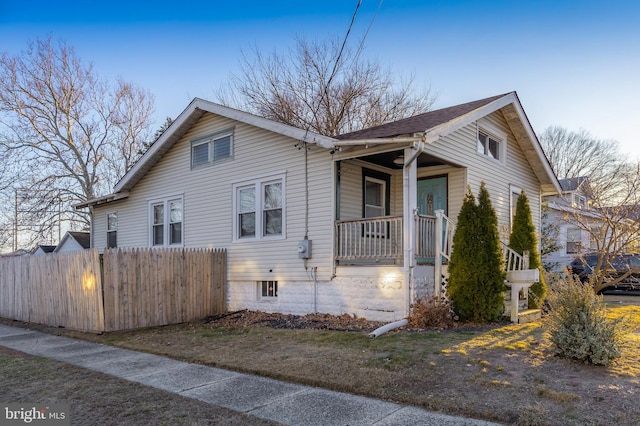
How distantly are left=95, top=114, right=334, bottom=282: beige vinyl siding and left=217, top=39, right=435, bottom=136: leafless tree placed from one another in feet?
39.4

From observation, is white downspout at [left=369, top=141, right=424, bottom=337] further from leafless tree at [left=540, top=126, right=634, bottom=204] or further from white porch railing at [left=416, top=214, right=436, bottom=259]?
leafless tree at [left=540, top=126, right=634, bottom=204]

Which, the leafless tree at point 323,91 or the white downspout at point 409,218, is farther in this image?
the leafless tree at point 323,91

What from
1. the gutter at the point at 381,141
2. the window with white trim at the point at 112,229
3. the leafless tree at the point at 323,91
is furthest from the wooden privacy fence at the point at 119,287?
the leafless tree at the point at 323,91

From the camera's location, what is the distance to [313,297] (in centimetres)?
1047

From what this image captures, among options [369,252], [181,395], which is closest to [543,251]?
[369,252]

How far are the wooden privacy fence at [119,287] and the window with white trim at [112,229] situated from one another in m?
3.82

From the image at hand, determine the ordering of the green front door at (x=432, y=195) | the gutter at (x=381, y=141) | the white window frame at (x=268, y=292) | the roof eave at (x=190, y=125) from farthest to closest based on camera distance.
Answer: the green front door at (x=432, y=195) < the white window frame at (x=268, y=292) < the roof eave at (x=190, y=125) < the gutter at (x=381, y=141)

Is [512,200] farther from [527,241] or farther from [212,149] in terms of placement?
[212,149]

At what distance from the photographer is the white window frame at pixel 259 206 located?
36.7ft

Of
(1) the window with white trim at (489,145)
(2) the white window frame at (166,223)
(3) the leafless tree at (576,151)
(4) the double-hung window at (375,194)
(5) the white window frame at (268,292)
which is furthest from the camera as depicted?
(3) the leafless tree at (576,151)

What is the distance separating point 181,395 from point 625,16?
1193 centimetres

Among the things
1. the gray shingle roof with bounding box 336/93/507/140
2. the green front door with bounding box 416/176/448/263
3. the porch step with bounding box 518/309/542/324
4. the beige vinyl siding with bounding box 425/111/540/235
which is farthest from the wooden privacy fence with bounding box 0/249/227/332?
the porch step with bounding box 518/309/542/324

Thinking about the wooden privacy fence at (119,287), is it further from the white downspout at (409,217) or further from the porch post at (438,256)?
the porch post at (438,256)

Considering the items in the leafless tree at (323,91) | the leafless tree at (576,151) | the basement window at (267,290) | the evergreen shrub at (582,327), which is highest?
the leafless tree at (323,91)
